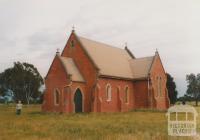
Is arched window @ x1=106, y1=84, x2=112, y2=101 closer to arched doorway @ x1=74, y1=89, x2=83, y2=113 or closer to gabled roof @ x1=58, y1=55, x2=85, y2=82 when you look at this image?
gabled roof @ x1=58, y1=55, x2=85, y2=82

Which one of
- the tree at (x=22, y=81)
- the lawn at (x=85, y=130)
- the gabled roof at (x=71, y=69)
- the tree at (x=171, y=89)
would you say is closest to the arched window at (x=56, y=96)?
the gabled roof at (x=71, y=69)

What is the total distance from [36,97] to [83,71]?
5643 centimetres

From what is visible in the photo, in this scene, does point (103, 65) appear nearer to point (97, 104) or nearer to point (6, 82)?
point (97, 104)

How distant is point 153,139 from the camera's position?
48.8 ft

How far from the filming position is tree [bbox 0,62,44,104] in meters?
94.4

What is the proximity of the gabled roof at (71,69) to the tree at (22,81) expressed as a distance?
167 ft

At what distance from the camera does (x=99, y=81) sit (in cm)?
4475

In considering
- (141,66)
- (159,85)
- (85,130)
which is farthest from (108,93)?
(85,130)

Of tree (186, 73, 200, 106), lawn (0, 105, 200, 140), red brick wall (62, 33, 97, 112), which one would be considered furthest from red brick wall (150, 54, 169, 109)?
tree (186, 73, 200, 106)

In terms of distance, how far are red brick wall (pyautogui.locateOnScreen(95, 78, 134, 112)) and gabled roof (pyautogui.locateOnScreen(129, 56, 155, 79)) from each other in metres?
2.11

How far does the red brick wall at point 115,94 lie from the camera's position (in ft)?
149

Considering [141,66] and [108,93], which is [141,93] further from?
[108,93]

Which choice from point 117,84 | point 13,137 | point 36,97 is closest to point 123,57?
point 117,84

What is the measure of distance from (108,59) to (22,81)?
5068 cm
